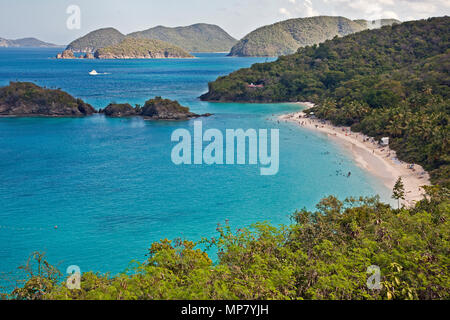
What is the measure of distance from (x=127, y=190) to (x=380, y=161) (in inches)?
1367

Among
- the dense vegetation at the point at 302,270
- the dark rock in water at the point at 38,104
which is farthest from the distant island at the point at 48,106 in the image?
the dense vegetation at the point at 302,270

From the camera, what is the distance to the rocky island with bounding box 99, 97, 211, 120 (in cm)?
8994

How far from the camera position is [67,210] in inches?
1538

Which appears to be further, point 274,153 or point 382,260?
point 274,153

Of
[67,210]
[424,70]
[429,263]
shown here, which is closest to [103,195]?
[67,210]

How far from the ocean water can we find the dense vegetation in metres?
10.4

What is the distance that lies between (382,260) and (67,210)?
31.2 meters

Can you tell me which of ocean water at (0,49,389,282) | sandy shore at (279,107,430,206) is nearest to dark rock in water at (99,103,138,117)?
ocean water at (0,49,389,282)

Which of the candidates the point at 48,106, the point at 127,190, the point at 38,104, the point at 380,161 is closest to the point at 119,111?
the point at 48,106

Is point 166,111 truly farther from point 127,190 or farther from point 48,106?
point 127,190

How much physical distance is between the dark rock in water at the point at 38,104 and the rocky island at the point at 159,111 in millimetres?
7692

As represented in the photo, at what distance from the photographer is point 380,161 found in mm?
53875
